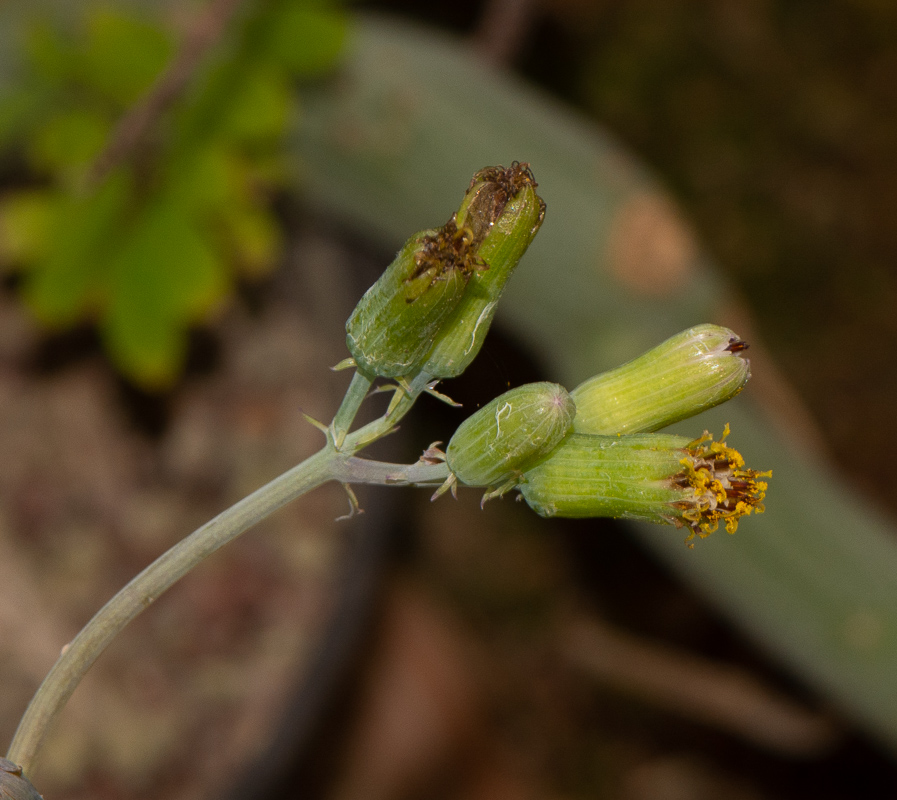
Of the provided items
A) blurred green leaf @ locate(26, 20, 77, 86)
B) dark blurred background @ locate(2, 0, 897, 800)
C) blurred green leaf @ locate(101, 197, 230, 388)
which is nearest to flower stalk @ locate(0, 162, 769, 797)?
blurred green leaf @ locate(101, 197, 230, 388)

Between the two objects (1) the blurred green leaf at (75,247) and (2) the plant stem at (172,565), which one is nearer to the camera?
(2) the plant stem at (172,565)

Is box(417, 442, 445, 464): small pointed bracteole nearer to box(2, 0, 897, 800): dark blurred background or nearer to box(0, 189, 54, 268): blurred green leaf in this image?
box(0, 189, 54, 268): blurred green leaf

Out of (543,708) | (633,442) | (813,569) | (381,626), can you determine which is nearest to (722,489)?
(633,442)

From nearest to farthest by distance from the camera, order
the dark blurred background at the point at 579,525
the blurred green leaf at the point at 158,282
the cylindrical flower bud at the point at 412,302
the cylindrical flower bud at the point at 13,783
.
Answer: the cylindrical flower bud at the point at 13,783, the cylindrical flower bud at the point at 412,302, the blurred green leaf at the point at 158,282, the dark blurred background at the point at 579,525

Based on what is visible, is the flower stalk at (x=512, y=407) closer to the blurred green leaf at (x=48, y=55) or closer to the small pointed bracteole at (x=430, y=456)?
the small pointed bracteole at (x=430, y=456)

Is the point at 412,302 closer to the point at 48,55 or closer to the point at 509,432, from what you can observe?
the point at 509,432

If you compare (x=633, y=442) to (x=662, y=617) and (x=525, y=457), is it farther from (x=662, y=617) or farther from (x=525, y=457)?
(x=662, y=617)

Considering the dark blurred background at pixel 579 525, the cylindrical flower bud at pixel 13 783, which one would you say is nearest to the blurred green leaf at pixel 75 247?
the dark blurred background at pixel 579 525
